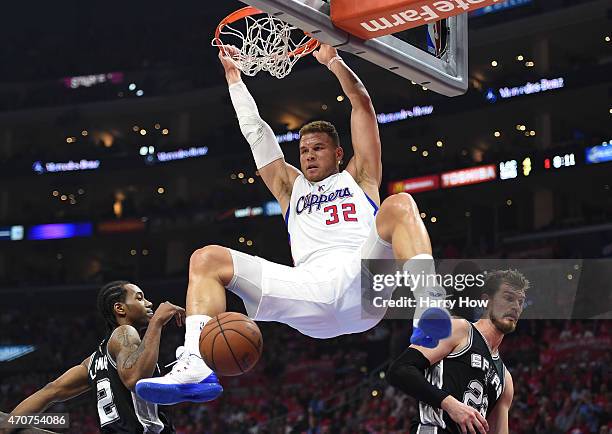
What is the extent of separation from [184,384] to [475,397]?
1.93 metres

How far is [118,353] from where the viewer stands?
6.34 m

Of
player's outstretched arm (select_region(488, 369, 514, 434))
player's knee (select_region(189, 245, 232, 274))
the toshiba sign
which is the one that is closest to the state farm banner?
player's knee (select_region(189, 245, 232, 274))

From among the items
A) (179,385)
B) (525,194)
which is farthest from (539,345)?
(179,385)

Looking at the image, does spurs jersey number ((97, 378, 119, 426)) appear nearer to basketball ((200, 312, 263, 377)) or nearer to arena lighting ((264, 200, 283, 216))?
basketball ((200, 312, 263, 377))

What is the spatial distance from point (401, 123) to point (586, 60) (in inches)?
226

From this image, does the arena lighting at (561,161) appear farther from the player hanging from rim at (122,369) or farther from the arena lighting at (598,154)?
the player hanging from rim at (122,369)

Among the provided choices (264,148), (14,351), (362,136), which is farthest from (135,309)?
(14,351)

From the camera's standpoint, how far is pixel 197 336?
523cm

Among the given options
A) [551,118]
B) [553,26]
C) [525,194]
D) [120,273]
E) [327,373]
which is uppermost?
[553,26]

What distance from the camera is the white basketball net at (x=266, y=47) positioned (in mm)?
6898

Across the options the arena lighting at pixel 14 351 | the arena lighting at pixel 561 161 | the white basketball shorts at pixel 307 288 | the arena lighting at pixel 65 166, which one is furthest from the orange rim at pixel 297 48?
the arena lighting at pixel 65 166

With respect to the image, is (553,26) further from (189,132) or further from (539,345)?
(189,132)

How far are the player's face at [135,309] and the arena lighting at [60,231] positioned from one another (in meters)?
26.4

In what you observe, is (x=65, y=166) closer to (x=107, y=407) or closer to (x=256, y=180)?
(x=256, y=180)
